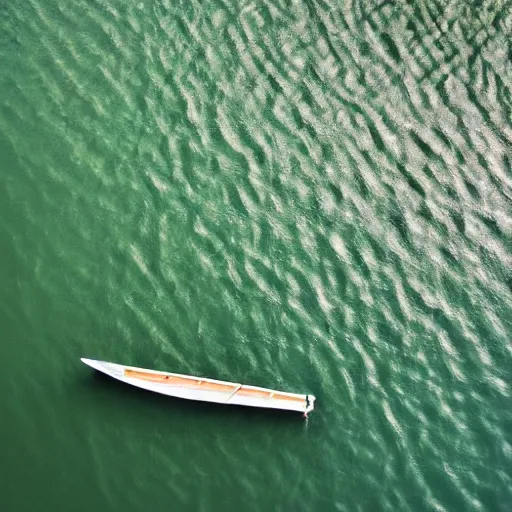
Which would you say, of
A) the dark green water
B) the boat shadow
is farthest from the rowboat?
the dark green water

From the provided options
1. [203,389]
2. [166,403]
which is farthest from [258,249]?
[166,403]

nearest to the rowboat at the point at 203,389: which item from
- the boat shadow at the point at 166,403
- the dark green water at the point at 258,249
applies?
the boat shadow at the point at 166,403

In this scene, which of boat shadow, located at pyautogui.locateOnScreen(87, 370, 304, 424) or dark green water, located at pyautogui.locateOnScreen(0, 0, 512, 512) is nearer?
dark green water, located at pyautogui.locateOnScreen(0, 0, 512, 512)

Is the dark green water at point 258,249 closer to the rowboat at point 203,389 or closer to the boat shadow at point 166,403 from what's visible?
the boat shadow at point 166,403

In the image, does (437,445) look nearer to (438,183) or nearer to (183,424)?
(183,424)

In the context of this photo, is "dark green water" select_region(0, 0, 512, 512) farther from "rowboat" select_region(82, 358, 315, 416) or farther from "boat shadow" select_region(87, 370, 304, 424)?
"rowboat" select_region(82, 358, 315, 416)
